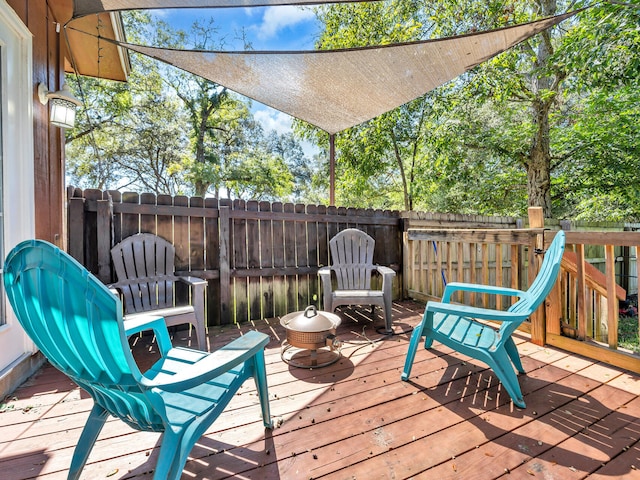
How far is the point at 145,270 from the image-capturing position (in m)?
2.65

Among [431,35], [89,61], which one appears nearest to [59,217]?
[89,61]

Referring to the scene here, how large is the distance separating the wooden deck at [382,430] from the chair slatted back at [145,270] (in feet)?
2.30

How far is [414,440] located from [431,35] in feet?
26.2

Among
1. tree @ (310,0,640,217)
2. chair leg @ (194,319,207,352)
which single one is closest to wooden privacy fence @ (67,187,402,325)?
chair leg @ (194,319,207,352)

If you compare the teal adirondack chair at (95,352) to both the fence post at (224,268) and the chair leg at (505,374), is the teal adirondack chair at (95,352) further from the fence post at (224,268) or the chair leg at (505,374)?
the fence post at (224,268)

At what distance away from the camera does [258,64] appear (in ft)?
9.33

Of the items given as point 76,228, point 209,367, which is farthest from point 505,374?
point 76,228

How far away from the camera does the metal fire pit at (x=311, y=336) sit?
2.11 meters

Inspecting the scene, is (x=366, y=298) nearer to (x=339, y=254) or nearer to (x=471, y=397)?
(x=339, y=254)

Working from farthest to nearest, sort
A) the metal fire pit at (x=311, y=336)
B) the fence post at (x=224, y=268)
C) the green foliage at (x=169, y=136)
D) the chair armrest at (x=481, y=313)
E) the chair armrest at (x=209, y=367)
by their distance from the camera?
the green foliage at (x=169, y=136)
the fence post at (x=224, y=268)
the metal fire pit at (x=311, y=336)
the chair armrest at (x=481, y=313)
the chair armrest at (x=209, y=367)

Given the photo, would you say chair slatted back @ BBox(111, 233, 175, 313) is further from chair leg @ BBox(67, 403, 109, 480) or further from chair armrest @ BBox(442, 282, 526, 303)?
chair armrest @ BBox(442, 282, 526, 303)

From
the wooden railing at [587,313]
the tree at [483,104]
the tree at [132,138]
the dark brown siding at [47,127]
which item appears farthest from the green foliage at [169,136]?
the wooden railing at [587,313]

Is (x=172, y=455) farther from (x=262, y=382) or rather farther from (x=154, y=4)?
(x=154, y=4)

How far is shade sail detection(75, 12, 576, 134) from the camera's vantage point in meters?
2.52
